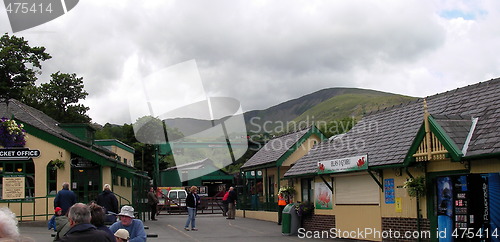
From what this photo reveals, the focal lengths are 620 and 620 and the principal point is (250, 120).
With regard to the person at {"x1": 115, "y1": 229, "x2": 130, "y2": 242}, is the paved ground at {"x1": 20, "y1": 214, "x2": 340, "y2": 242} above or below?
below

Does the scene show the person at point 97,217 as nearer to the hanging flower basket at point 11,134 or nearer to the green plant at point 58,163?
the hanging flower basket at point 11,134

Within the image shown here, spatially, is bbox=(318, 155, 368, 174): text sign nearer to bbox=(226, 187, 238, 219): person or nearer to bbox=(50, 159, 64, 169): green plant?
bbox=(50, 159, 64, 169): green plant

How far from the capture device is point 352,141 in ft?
65.5

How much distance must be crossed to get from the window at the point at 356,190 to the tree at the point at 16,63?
21257mm

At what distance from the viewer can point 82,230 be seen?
20.3 ft

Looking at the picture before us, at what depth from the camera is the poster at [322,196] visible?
20.3 metres

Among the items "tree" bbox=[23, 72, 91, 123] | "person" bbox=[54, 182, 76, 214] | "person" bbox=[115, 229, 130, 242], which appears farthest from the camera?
"tree" bbox=[23, 72, 91, 123]

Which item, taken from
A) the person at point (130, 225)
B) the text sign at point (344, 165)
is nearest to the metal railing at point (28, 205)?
the text sign at point (344, 165)

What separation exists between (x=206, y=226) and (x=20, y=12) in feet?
36.6

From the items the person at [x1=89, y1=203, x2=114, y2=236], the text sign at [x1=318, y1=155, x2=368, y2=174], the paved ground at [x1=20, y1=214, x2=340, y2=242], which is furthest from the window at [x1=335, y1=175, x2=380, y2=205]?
the person at [x1=89, y1=203, x2=114, y2=236]

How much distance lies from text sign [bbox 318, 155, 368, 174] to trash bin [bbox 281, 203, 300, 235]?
2258mm

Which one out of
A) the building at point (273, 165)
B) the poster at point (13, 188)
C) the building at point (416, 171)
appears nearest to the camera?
the building at point (416, 171)

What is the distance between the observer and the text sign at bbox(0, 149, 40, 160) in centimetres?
2339

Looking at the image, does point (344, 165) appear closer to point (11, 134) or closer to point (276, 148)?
point (11, 134)
